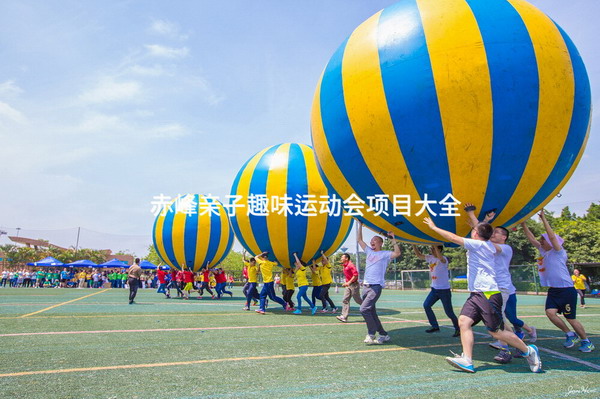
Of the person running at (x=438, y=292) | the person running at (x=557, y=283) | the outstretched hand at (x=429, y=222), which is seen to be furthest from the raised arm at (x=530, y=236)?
the outstretched hand at (x=429, y=222)

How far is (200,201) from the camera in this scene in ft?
49.0

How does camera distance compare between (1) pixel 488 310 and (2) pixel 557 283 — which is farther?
(2) pixel 557 283

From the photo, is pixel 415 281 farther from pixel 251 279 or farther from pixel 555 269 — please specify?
pixel 555 269

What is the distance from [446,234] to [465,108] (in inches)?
53.2

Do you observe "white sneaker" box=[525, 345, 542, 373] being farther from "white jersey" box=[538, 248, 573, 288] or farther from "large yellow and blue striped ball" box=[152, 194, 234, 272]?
"large yellow and blue striped ball" box=[152, 194, 234, 272]

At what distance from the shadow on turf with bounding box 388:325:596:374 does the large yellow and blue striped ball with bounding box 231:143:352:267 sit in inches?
112

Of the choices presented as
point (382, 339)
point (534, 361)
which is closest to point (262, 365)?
point (382, 339)

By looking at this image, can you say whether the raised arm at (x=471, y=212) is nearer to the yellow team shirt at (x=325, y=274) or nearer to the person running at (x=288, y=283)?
the yellow team shirt at (x=325, y=274)

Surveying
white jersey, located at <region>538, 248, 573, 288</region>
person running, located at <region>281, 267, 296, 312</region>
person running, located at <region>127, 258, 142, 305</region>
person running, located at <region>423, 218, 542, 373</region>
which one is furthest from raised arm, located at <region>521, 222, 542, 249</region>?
person running, located at <region>127, 258, 142, 305</region>

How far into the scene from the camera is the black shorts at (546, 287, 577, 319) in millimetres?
5137

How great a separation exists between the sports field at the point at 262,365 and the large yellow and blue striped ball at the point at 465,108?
5.54 ft

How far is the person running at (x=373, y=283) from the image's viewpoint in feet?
17.9

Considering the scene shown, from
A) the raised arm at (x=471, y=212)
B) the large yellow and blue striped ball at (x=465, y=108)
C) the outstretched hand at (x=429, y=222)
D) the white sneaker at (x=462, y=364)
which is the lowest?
the white sneaker at (x=462, y=364)

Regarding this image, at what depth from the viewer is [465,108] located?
12.7ft
